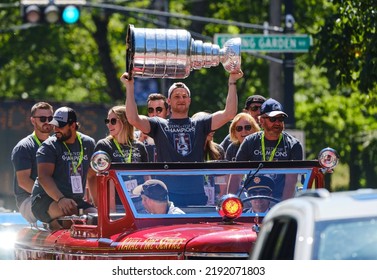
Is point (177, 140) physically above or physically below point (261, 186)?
above

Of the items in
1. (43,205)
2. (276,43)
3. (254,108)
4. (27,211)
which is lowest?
(27,211)

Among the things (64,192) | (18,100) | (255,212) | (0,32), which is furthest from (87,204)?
(0,32)

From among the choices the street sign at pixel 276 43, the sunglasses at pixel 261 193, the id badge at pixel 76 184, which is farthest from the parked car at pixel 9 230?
the street sign at pixel 276 43

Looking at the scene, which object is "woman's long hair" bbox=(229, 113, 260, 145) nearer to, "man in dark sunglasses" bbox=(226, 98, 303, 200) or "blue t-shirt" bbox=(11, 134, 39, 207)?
"man in dark sunglasses" bbox=(226, 98, 303, 200)

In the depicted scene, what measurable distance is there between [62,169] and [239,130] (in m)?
1.78

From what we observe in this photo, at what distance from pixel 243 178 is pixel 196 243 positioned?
4.62 feet

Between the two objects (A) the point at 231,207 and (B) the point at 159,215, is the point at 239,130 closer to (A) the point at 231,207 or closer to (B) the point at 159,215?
(B) the point at 159,215

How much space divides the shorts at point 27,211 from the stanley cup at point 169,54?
5.78 ft

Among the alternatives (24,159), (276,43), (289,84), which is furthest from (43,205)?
(289,84)

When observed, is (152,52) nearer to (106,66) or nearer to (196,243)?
(196,243)

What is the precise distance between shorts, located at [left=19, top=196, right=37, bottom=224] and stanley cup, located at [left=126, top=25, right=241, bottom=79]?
176 cm

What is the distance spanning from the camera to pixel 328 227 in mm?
5219

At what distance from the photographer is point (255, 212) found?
9367 mm

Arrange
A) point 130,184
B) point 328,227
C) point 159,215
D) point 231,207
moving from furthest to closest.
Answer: point 130,184 < point 159,215 < point 231,207 < point 328,227
